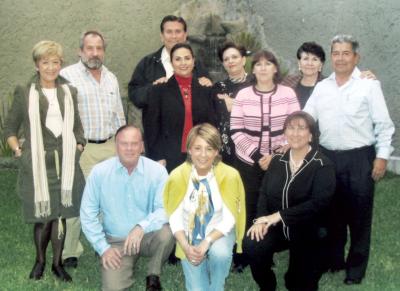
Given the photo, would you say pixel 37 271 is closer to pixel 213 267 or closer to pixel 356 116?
pixel 213 267

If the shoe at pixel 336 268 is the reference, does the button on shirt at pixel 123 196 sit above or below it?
above

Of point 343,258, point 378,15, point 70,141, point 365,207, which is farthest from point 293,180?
point 378,15

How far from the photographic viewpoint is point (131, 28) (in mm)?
10000

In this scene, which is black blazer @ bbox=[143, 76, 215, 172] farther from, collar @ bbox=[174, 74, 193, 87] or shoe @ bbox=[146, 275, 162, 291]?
shoe @ bbox=[146, 275, 162, 291]

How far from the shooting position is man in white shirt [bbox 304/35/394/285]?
4844mm

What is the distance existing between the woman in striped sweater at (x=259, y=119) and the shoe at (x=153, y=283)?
92 centimetres

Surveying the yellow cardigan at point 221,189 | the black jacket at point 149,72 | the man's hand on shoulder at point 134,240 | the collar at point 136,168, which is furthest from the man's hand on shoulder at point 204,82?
the man's hand on shoulder at point 134,240

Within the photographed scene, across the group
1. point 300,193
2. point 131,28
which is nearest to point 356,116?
point 300,193

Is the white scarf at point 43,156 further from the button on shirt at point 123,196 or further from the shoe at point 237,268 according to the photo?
the shoe at point 237,268

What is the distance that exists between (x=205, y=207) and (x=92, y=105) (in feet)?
Result: 5.15

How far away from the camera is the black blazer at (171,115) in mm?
5227

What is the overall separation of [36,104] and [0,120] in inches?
201

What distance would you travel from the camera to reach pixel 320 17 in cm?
1003

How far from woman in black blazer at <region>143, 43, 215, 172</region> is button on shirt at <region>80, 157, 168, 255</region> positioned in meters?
0.50
